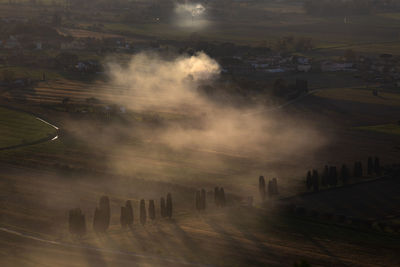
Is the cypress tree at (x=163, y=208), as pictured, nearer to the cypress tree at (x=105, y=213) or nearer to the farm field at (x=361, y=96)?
the cypress tree at (x=105, y=213)

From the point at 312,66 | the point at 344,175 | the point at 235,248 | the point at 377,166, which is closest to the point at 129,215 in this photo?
the point at 235,248

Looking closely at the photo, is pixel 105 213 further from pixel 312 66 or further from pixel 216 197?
pixel 312 66

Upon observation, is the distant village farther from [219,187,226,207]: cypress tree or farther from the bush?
the bush

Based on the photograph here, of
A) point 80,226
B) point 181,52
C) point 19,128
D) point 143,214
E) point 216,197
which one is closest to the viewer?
point 80,226

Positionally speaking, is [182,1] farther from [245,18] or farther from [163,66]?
[163,66]

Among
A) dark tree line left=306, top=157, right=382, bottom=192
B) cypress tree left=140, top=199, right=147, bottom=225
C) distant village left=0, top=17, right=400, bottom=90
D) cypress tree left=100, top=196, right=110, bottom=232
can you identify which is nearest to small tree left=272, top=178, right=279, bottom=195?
dark tree line left=306, top=157, right=382, bottom=192

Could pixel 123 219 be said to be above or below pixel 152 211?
below

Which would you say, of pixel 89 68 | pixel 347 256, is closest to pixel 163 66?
pixel 89 68
